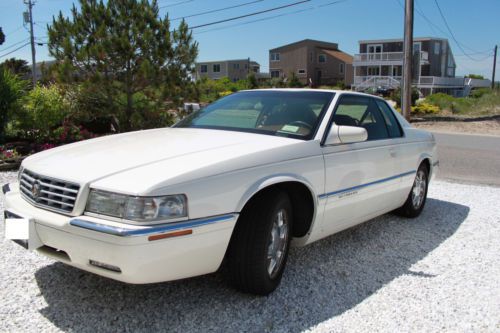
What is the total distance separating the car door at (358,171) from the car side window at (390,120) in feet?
0.32

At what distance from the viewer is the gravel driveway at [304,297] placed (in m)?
3.01

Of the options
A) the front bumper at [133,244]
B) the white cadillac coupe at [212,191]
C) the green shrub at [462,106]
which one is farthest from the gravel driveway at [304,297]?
the green shrub at [462,106]

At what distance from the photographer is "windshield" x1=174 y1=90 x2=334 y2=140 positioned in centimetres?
387

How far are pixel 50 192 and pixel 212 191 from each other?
1012mm

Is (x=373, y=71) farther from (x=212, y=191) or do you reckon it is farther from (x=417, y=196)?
(x=212, y=191)

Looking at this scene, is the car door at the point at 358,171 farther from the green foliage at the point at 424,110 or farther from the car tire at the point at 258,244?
the green foliage at the point at 424,110

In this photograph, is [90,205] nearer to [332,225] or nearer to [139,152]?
[139,152]

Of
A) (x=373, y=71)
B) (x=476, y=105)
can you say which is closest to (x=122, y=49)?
(x=476, y=105)

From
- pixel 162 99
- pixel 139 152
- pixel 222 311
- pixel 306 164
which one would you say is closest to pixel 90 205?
pixel 139 152

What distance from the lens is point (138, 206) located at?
2.63m

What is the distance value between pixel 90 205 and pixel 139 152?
639 mm

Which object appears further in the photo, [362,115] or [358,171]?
[362,115]

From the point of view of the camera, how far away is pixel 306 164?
3494 millimetres

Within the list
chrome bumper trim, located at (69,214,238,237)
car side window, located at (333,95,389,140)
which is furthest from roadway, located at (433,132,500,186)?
chrome bumper trim, located at (69,214,238,237)
